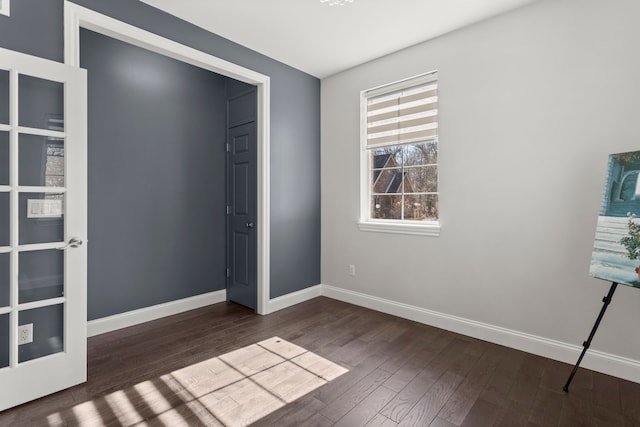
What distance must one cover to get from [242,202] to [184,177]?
2.28 feet

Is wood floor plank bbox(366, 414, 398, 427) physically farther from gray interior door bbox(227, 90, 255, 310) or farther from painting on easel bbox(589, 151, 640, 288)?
gray interior door bbox(227, 90, 255, 310)

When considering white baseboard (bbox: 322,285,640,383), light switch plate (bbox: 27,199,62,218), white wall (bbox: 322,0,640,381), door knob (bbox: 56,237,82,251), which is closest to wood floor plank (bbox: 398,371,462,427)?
white baseboard (bbox: 322,285,640,383)

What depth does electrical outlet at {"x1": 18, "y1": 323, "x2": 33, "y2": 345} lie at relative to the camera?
2.04m

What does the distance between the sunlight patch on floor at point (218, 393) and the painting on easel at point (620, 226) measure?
6.14 feet

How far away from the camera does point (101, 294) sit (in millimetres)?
3113

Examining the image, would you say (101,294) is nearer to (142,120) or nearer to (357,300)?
(142,120)

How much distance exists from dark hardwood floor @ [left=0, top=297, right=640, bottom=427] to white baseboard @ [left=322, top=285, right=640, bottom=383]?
7 cm

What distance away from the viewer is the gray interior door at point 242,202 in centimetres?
371

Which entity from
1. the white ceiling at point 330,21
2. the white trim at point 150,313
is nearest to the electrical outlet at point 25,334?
the white trim at point 150,313

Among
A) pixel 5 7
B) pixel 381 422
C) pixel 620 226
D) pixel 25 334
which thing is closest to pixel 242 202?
pixel 25 334

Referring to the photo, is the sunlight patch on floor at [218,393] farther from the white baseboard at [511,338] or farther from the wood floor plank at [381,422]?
the white baseboard at [511,338]

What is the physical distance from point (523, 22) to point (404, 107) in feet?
3.97

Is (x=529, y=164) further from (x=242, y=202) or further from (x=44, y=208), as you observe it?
(x=44, y=208)

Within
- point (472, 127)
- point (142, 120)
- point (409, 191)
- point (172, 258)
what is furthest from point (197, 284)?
point (472, 127)
